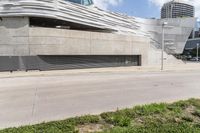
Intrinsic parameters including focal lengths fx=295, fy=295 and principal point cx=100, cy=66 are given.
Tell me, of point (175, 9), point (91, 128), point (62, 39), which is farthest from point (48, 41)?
point (175, 9)

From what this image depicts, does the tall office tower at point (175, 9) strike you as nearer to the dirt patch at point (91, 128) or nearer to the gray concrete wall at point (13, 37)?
the gray concrete wall at point (13, 37)

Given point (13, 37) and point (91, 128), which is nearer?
point (91, 128)

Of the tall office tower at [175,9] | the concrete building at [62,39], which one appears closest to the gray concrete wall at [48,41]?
the concrete building at [62,39]

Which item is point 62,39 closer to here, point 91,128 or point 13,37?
point 13,37

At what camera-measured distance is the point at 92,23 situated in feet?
135

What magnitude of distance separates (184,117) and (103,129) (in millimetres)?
2445

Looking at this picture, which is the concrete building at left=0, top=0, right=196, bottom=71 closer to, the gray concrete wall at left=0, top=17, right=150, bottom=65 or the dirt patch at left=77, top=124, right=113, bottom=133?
the gray concrete wall at left=0, top=17, right=150, bottom=65

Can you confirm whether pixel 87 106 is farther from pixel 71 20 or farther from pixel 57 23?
pixel 57 23

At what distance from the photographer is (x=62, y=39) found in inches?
1390

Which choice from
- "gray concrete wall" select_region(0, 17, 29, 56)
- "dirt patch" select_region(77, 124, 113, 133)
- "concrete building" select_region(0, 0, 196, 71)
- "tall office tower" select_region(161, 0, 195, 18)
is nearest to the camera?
"dirt patch" select_region(77, 124, 113, 133)

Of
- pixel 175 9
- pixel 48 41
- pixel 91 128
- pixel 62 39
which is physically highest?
pixel 175 9

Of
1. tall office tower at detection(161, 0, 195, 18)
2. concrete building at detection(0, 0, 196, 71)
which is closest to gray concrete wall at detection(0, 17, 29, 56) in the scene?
concrete building at detection(0, 0, 196, 71)

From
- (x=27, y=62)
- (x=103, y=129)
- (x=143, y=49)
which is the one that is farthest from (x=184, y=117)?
(x=143, y=49)

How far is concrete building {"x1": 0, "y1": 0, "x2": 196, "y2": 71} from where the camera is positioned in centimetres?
3250
